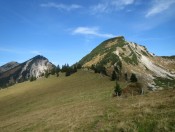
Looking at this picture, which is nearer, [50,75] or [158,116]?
[158,116]

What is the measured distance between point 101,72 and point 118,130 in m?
135

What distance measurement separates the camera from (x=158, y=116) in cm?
2114

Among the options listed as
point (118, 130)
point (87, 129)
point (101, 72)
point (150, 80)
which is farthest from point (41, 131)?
point (150, 80)

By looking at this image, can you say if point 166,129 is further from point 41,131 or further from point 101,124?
point 41,131

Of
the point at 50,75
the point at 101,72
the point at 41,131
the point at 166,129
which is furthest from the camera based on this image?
the point at 50,75

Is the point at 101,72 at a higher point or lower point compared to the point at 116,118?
higher

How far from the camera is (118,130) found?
20609mm

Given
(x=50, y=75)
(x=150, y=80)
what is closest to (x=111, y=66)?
(x=150, y=80)

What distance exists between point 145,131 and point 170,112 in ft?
12.4

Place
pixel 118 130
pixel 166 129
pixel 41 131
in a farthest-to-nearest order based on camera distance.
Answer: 1. pixel 41 131
2. pixel 118 130
3. pixel 166 129

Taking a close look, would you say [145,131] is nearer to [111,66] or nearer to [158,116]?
[158,116]

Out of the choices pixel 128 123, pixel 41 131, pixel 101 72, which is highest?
pixel 101 72

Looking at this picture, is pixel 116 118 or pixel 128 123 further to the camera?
pixel 116 118

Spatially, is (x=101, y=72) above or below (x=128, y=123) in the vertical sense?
above
